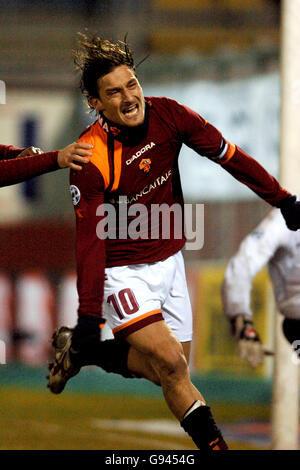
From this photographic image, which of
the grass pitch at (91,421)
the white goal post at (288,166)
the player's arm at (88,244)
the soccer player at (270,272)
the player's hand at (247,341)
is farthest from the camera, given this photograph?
the grass pitch at (91,421)

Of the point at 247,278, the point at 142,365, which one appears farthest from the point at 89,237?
the point at 247,278

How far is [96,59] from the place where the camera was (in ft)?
14.0

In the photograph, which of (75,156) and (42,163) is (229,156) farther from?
(42,163)

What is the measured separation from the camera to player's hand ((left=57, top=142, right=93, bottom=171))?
4133 millimetres

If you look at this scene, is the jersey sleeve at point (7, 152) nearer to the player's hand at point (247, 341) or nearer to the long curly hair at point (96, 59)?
the long curly hair at point (96, 59)

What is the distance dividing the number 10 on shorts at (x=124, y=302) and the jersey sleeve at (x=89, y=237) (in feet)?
1.03

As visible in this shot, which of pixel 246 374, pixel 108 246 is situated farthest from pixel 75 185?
pixel 246 374

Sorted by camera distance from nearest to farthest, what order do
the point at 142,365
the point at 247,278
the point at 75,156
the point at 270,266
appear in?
1. the point at 75,156
2. the point at 142,365
3. the point at 247,278
4. the point at 270,266

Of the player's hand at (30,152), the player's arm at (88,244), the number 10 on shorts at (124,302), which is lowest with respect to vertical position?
the number 10 on shorts at (124,302)

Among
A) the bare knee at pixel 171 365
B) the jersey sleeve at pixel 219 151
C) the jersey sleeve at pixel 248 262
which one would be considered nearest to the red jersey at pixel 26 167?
the jersey sleeve at pixel 219 151

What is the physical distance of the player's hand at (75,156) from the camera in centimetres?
413

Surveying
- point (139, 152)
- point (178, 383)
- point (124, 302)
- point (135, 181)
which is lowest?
point (178, 383)

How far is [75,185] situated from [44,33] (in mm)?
6673

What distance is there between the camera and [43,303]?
9.27m
